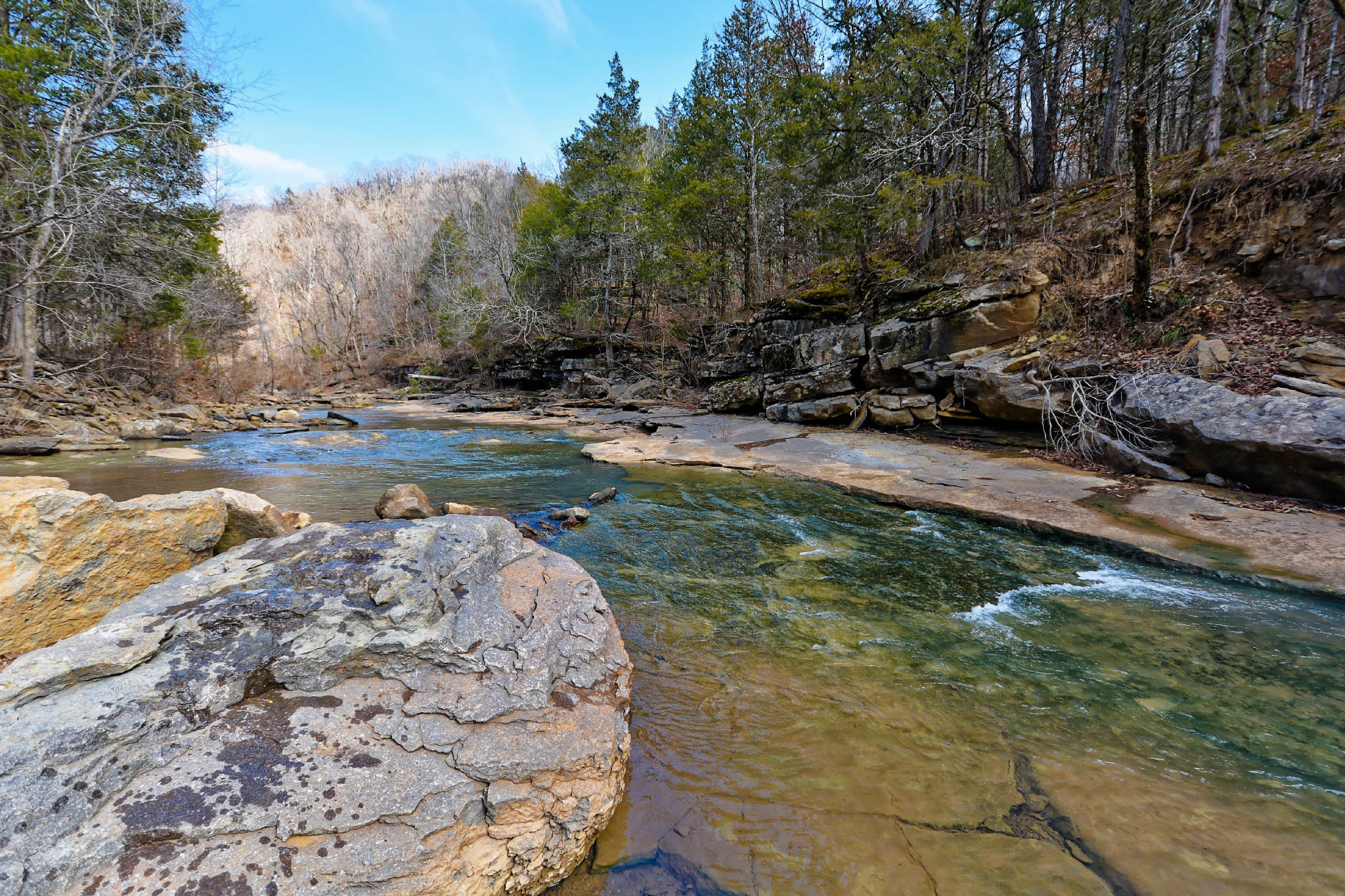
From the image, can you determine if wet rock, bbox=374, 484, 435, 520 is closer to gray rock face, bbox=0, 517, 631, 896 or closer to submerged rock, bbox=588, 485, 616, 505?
submerged rock, bbox=588, 485, 616, 505

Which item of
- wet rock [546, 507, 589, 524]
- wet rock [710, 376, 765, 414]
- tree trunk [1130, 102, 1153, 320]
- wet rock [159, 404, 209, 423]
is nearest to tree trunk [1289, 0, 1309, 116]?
tree trunk [1130, 102, 1153, 320]

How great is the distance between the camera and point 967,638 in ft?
12.5

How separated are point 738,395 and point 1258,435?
37.2 feet

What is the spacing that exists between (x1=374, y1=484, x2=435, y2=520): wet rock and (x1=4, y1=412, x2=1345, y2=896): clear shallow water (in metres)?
1.88

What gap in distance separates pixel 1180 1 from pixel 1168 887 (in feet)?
62.9

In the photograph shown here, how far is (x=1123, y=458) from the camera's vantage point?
7172mm

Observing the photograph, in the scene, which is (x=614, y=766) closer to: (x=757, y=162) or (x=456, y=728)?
(x=456, y=728)

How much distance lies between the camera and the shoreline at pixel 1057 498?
181 inches

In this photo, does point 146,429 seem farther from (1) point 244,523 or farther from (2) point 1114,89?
(2) point 1114,89

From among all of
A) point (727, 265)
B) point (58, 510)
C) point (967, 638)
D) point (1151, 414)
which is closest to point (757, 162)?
point (727, 265)

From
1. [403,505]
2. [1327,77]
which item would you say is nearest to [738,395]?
[403,505]

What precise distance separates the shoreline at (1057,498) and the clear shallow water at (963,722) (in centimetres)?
32

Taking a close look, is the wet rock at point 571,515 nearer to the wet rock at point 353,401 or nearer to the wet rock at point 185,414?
the wet rock at point 185,414

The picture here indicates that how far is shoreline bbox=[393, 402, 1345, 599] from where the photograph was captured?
4.60 metres
